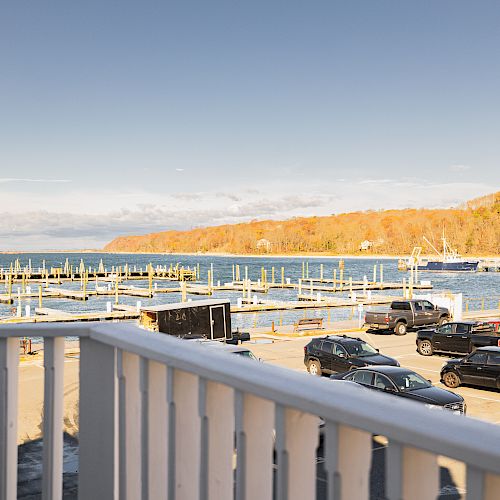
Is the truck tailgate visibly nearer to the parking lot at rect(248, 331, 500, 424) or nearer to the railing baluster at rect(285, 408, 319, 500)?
the parking lot at rect(248, 331, 500, 424)

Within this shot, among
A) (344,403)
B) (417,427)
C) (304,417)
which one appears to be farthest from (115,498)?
(417,427)

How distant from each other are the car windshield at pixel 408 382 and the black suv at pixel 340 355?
4114 mm

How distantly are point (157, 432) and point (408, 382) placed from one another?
13024 millimetres

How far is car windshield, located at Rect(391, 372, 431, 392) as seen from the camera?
1415 cm

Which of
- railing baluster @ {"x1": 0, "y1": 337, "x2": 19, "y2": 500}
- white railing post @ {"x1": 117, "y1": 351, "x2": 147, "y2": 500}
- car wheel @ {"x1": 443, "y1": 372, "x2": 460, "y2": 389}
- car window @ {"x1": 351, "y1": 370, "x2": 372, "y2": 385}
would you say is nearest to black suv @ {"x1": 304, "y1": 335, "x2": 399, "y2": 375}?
car wheel @ {"x1": 443, "y1": 372, "x2": 460, "y2": 389}

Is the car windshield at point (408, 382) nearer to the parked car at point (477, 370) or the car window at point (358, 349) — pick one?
the parked car at point (477, 370)

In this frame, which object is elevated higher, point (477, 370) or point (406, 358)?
point (477, 370)

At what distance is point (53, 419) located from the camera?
2660mm

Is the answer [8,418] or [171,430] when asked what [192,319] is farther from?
[171,430]

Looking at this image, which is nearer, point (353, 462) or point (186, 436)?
point (353, 462)

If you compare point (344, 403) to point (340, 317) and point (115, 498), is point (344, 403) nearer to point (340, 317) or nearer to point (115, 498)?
point (115, 498)

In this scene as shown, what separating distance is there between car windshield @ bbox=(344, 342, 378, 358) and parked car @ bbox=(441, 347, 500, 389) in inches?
94.0

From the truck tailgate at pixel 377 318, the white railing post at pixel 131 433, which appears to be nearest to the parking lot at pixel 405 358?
the truck tailgate at pixel 377 318

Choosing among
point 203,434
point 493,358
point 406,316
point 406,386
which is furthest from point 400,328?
point 203,434
